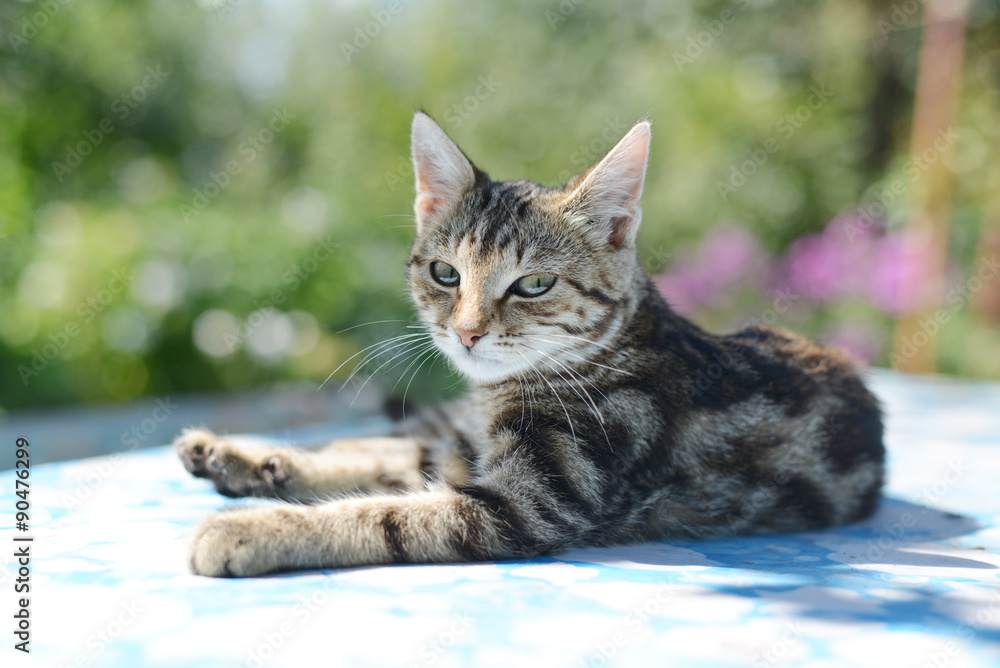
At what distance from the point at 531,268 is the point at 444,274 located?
0.31 metres

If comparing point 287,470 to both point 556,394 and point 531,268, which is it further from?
point 531,268

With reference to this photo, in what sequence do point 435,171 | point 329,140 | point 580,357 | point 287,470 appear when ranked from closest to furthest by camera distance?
point 580,357, point 287,470, point 435,171, point 329,140

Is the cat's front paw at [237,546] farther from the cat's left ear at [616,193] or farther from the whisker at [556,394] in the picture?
the cat's left ear at [616,193]

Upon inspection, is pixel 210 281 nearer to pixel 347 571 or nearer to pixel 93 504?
pixel 93 504

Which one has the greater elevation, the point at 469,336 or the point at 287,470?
the point at 469,336

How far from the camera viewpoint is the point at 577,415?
1979mm

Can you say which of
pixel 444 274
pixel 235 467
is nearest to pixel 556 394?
pixel 444 274

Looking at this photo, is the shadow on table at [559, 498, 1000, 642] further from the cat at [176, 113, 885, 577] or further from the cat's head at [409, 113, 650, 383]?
→ the cat's head at [409, 113, 650, 383]

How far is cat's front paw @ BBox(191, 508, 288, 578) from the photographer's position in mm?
1499

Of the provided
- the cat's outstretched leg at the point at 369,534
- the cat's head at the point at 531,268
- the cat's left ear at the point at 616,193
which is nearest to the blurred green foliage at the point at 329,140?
the cat's head at the point at 531,268

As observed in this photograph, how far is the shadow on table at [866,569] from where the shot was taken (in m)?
1.35

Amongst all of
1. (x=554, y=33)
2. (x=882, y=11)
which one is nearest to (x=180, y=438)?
(x=554, y=33)

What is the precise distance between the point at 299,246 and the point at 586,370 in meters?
3.86

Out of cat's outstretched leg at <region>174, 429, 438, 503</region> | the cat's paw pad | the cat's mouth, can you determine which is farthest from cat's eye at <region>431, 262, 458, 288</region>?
the cat's paw pad
